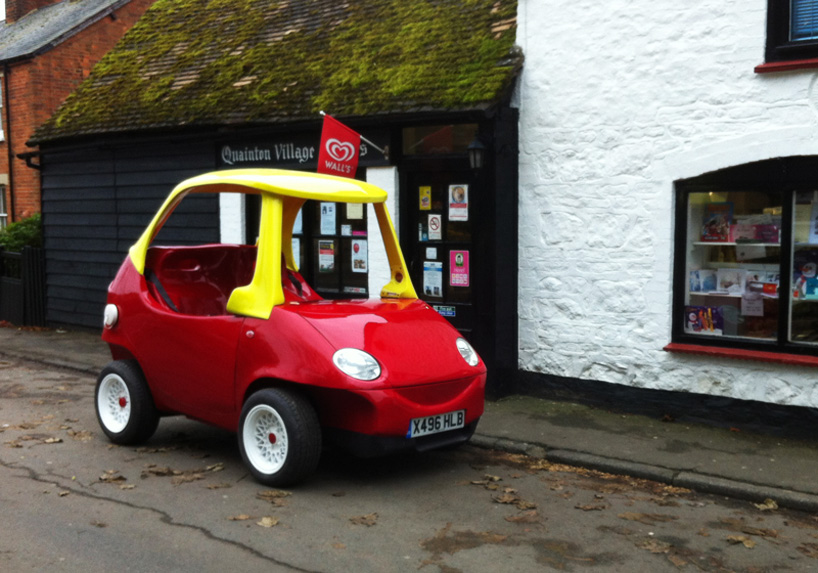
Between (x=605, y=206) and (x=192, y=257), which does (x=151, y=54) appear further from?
(x=605, y=206)

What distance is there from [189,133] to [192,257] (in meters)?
4.96

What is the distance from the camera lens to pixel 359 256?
10.6 meters

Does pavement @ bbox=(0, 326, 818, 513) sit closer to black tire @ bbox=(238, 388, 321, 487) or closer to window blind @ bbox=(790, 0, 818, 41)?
black tire @ bbox=(238, 388, 321, 487)

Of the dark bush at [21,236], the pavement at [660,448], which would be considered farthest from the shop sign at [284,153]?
the dark bush at [21,236]

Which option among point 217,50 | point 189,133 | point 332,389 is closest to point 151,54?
point 217,50

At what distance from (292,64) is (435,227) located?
11.5ft

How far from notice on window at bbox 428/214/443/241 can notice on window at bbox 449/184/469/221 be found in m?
0.15

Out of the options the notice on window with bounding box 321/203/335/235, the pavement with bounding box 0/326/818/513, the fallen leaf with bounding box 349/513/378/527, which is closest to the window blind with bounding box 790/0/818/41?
the pavement with bounding box 0/326/818/513

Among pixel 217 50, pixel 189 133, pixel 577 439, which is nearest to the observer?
pixel 577 439

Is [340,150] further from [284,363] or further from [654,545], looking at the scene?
[654,545]

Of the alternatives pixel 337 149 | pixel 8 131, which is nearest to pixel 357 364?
pixel 337 149

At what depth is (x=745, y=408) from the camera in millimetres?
7762

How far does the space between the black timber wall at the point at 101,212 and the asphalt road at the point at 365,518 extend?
19.0ft

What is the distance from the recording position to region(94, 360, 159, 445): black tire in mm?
7035
